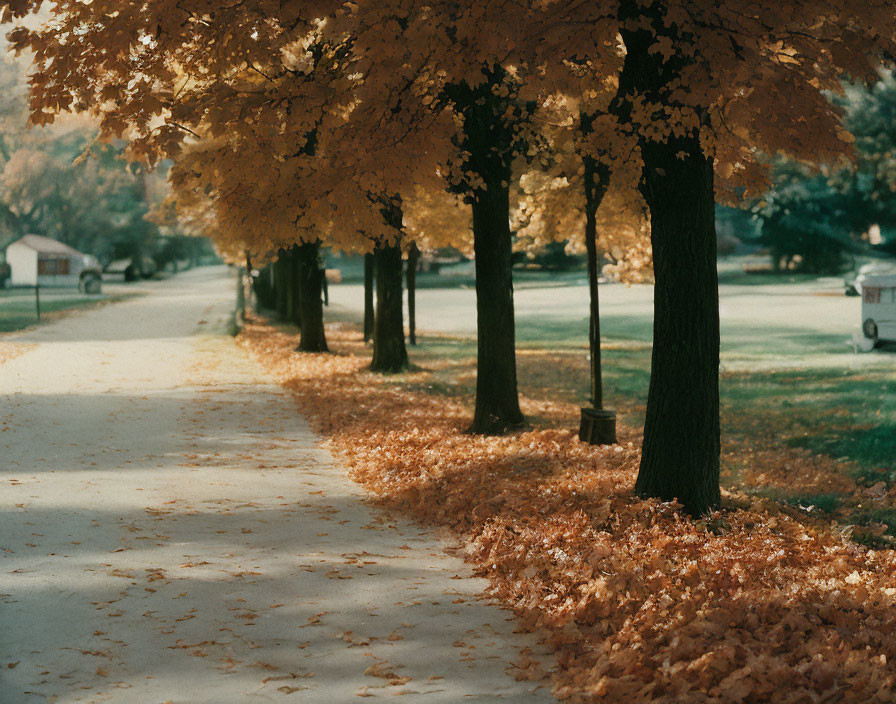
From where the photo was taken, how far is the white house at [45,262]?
203ft

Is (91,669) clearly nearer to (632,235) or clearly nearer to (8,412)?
(8,412)

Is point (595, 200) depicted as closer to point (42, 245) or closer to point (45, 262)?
point (42, 245)

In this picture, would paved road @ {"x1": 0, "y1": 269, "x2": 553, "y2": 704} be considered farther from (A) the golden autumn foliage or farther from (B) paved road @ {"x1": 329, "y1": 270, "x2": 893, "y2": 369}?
(B) paved road @ {"x1": 329, "y1": 270, "x2": 893, "y2": 369}

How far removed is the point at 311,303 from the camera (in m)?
24.4

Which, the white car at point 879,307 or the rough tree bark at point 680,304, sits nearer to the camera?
the rough tree bark at point 680,304

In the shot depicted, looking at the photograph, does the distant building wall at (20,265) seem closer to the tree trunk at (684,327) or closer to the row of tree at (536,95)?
the row of tree at (536,95)

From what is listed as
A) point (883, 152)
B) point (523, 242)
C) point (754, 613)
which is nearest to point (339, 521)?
point (754, 613)

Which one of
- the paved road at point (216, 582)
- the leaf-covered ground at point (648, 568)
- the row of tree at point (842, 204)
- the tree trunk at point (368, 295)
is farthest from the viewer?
the row of tree at point (842, 204)

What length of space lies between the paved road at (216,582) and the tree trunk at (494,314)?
2252 mm

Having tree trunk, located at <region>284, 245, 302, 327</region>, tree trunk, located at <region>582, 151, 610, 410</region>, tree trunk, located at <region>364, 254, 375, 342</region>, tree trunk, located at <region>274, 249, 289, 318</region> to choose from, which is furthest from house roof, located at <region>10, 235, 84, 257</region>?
tree trunk, located at <region>582, 151, 610, 410</region>

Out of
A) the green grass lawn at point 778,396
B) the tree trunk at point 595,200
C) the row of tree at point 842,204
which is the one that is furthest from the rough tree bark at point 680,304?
the row of tree at point 842,204

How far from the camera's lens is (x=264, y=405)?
50.8 ft

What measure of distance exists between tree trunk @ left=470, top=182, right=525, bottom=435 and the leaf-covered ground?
0.55m

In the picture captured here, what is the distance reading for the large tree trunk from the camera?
79.9 ft
